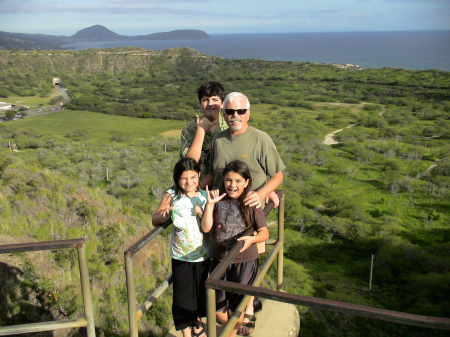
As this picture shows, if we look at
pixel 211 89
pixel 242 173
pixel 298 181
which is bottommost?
pixel 298 181

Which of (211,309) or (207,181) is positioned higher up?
(207,181)

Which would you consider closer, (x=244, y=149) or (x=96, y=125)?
(x=244, y=149)

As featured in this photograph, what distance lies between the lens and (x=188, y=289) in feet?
9.63

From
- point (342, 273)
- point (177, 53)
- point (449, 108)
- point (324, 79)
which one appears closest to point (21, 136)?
point (342, 273)

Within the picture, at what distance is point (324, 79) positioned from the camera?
89.2 meters

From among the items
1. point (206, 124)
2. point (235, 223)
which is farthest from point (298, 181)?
point (235, 223)

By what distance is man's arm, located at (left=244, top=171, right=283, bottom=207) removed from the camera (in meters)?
2.70

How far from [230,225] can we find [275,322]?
1.25m

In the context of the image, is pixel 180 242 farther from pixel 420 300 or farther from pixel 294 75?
pixel 294 75

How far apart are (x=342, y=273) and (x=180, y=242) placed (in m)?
17.2

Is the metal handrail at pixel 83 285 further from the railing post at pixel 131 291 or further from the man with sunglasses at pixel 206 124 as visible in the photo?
the man with sunglasses at pixel 206 124

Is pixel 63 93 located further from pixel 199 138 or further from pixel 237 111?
pixel 237 111

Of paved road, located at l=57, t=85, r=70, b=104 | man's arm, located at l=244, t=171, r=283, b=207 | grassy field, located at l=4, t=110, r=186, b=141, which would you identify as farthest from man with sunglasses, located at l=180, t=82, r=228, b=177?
paved road, located at l=57, t=85, r=70, b=104

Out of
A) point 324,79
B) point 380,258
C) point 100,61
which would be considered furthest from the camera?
point 100,61
